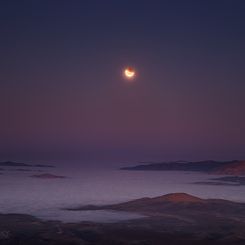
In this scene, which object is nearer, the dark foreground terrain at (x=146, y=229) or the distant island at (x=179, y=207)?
the dark foreground terrain at (x=146, y=229)

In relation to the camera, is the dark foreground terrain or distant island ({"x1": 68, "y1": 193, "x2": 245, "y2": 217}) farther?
distant island ({"x1": 68, "y1": 193, "x2": 245, "y2": 217})

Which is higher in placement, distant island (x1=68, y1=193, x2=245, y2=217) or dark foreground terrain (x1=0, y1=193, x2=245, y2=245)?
distant island (x1=68, y1=193, x2=245, y2=217)

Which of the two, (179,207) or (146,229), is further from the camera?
(179,207)

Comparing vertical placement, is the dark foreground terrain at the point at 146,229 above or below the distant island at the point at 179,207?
below

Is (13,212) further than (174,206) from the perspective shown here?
No

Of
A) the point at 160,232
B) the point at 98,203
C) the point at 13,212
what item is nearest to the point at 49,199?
the point at 98,203

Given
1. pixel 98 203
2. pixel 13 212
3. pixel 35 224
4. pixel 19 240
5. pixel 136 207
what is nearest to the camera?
pixel 19 240

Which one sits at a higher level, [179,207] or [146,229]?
[179,207]

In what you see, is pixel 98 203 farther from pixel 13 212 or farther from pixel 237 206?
pixel 237 206
